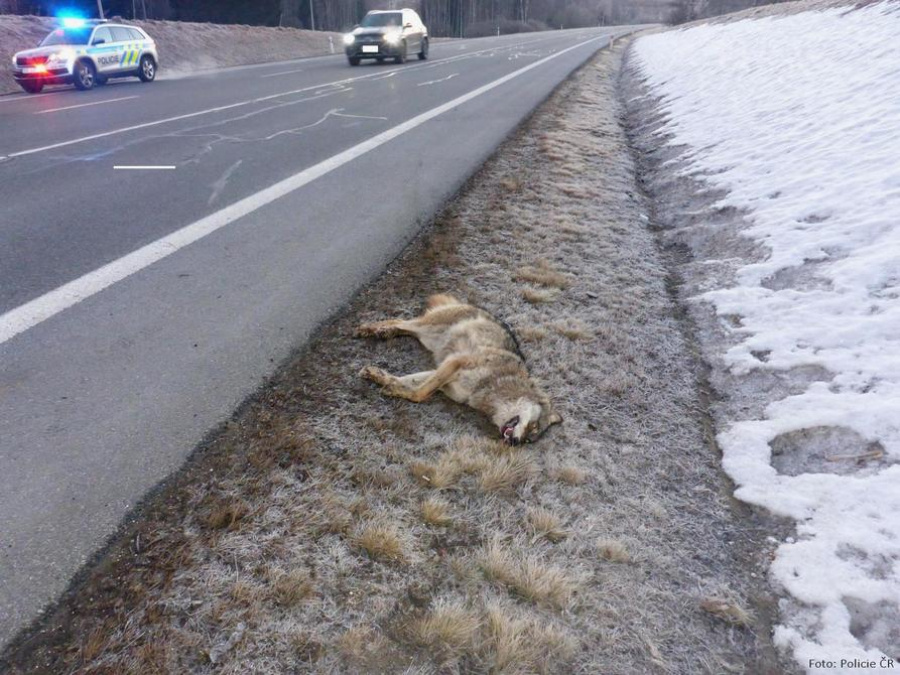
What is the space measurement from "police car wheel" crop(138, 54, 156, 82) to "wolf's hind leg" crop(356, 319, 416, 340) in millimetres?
20164

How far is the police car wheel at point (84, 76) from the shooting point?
17219 mm

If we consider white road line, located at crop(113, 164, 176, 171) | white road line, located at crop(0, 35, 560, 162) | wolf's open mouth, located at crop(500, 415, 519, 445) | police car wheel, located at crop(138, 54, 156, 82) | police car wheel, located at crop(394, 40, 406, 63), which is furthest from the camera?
police car wheel, located at crop(394, 40, 406, 63)

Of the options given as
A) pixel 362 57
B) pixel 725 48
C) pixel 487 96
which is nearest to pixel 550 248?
pixel 487 96

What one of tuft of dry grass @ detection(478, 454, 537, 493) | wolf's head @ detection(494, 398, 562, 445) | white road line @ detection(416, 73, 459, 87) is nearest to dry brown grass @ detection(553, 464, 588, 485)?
tuft of dry grass @ detection(478, 454, 537, 493)

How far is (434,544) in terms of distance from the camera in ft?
9.20

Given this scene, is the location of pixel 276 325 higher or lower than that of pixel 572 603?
higher

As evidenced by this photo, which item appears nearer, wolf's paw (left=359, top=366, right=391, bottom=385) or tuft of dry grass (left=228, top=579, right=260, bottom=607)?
tuft of dry grass (left=228, top=579, right=260, bottom=607)

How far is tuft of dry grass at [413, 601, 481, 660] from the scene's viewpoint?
2.31 metres

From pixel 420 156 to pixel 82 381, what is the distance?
6803 millimetres

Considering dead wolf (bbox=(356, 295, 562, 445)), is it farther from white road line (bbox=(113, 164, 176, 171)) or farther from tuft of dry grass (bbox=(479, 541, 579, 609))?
white road line (bbox=(113, 164, 176, 171))

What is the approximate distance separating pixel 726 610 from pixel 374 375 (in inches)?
92.9

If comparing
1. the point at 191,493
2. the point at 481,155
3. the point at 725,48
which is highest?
the point at 725,48

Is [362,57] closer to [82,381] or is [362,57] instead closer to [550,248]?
[550,248]

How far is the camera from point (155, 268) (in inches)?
207
